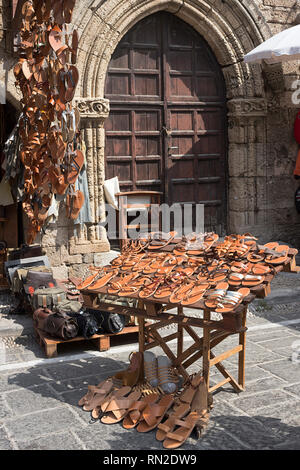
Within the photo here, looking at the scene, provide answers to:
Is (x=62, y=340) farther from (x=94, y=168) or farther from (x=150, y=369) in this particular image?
(x=94, y=168)

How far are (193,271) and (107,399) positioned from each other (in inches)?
43.0

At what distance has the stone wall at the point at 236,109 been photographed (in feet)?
23.5

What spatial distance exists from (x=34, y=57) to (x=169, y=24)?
9.82 ft

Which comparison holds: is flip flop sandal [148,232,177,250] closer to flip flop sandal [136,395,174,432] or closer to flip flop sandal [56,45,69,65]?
flip flop sandal [136,395,174,432]

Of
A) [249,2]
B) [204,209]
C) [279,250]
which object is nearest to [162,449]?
[279,250]

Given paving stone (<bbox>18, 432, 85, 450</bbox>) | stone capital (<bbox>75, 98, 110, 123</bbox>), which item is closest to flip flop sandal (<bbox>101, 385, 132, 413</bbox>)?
paving stone (<bbox>18, 432, 85, 450</bbox>)

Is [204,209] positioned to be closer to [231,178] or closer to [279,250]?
[231,178]

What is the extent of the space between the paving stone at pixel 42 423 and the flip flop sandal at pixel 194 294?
3.55 feet

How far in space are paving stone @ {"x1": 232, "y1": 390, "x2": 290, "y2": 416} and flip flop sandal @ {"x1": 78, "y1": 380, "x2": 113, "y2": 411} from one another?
926 millimetres

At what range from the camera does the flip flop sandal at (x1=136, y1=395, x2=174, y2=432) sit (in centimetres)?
370

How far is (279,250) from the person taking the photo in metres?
4.32

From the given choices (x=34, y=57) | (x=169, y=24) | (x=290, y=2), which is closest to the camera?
(x=34, y=57)

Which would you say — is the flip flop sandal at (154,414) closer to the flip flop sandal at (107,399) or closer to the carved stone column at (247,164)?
the flip flop sandal at (107,399)

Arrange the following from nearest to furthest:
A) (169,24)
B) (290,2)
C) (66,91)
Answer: (66,91), (169,24), (290,2)
